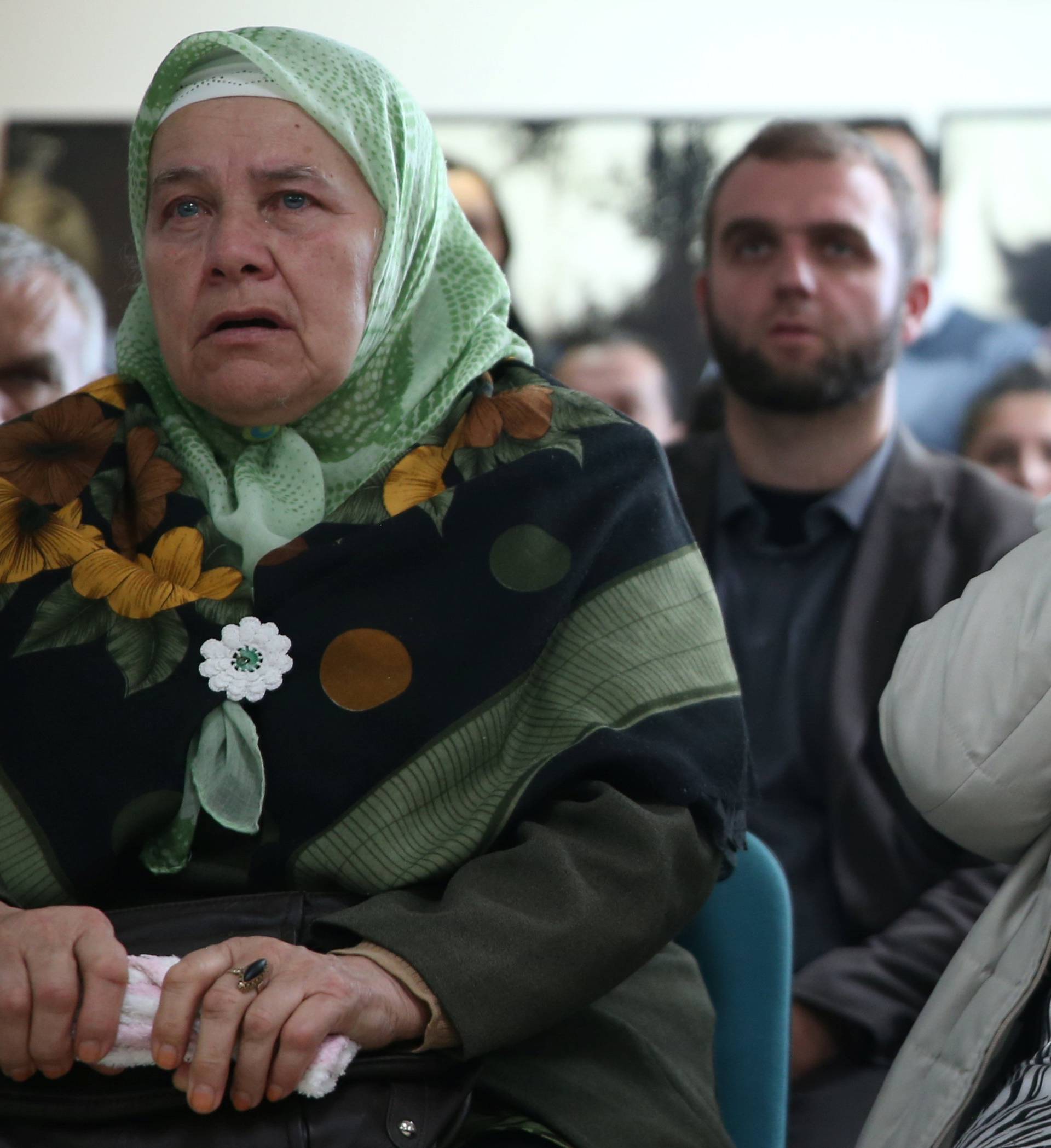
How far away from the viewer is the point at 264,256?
1.45 meters

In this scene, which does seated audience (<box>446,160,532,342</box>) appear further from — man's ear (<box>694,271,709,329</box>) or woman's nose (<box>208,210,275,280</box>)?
woman's nose (<box>208,210,275,280</box>)

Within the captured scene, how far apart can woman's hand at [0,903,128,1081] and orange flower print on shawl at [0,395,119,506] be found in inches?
18.5

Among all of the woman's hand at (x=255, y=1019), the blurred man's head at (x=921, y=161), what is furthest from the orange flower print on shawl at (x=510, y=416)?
the blurred man's head at (x=921, y=161)

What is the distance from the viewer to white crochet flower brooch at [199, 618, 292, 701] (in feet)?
4.42

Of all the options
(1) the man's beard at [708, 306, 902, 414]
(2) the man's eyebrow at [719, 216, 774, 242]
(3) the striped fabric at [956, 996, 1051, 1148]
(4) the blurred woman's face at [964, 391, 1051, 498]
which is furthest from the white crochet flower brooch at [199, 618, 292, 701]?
(4) the blurred woman's face at [964, 391, 1051, 498]

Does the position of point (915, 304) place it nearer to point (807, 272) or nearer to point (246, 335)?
point (807, 272)

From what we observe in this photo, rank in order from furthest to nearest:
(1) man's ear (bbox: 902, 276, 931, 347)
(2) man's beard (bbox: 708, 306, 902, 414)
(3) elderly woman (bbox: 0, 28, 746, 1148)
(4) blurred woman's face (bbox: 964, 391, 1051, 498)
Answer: (4) blurred woman's face (bbox: 964, 391, 1051, 498) → (1) man's ear (bbox: 902, 276, 931, 347) → (2) man's beard (bbox: 708, 306, 902, 414) → (3) elderly woman (bbox: 0, 28, 746, 1148)

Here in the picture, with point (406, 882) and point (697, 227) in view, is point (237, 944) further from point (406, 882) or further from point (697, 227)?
point (697, 227)

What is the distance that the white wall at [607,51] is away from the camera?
3641mm

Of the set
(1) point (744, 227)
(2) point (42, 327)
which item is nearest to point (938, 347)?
(1) point (744, 227)

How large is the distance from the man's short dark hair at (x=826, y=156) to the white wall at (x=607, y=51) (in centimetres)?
96

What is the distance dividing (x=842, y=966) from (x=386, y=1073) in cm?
95

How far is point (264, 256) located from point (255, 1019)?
0.70m

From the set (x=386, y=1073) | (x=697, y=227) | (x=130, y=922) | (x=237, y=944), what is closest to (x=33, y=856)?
(x=130, y=922)
